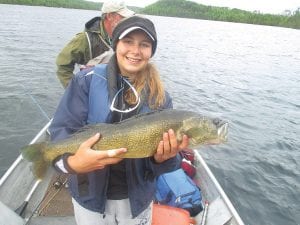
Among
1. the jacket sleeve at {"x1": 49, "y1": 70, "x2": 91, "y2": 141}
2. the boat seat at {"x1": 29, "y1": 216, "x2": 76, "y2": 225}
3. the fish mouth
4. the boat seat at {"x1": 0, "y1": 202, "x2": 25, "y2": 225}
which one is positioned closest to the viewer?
the jacket sleeve at {"x1": 49, "y1": 70, "x2": 91, "y2": 141}

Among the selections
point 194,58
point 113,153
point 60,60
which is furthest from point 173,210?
point 194,58

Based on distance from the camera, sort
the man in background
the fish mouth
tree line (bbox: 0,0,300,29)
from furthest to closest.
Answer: tree line (bbox: 0,0,300,29), the man in background, the fish mouth

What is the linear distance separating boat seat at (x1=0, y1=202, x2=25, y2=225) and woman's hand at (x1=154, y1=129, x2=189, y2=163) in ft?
8.41

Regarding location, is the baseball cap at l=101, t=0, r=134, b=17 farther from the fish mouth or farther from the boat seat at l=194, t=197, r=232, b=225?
the boat seat at l=194, t=197, r=232, b=225

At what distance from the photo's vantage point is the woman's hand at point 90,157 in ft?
8.14

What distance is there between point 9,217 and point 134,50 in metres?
2.92

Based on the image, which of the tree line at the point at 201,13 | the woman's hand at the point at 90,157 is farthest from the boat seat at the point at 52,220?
the tree line at the point at 201,13

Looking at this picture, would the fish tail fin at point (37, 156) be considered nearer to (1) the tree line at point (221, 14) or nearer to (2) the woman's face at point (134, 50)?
(2) the woman's face at point (134, 50)

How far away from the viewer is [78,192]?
9.62ft

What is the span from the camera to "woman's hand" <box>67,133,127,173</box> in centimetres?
248

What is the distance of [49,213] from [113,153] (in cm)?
310

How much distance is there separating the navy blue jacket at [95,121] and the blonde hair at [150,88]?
9 cm

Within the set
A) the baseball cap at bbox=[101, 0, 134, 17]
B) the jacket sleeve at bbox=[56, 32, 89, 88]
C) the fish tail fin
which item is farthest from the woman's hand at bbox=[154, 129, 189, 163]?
the jacket sleeve at bbox=[56, 32, 89, 88]

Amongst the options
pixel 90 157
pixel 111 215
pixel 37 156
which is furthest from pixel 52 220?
pixel 90 157
